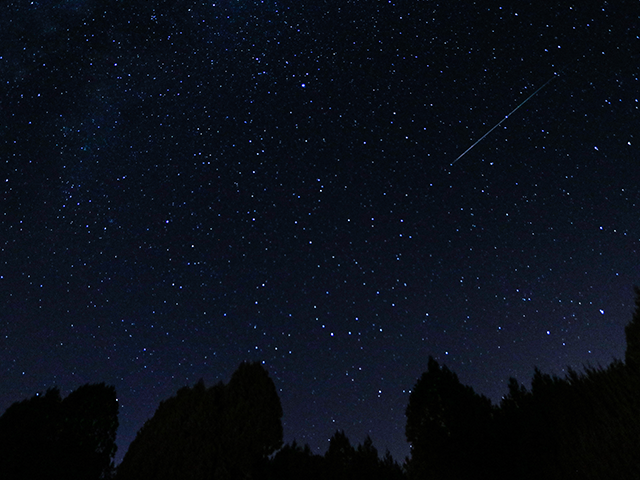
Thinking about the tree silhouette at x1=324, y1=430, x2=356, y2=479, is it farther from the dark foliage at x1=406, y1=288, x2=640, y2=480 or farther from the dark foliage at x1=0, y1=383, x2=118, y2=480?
the dark foliage at x1=0, y1=383, x2=118, y2=480

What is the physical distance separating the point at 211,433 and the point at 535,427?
611 inches

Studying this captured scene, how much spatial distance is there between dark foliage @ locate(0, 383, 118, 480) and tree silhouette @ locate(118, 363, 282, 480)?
57.4 inches

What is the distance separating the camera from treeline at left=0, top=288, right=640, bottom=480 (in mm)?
11734

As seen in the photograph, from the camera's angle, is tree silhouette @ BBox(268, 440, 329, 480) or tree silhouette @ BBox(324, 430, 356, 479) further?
tree silhouette @ BBox(324, 430, 356, 479)

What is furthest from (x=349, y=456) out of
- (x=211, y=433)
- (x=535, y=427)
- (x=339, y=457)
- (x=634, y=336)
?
(x=634, y=336)

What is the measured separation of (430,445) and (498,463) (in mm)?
3330

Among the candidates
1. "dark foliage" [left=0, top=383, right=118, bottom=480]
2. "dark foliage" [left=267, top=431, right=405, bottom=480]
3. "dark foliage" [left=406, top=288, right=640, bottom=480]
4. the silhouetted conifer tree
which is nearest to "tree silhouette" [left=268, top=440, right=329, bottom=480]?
"dark foliage" [left=267, top=431, right=405, bottom=480]

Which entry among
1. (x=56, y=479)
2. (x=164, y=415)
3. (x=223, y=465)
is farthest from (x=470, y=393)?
(x=56, y=479)

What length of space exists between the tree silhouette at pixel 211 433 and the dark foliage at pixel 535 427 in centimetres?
855

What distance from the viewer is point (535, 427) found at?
15.8 m

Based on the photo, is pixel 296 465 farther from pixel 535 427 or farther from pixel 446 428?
pixel 535 427

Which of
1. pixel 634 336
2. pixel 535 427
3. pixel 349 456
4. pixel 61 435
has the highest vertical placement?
pixel 61 435

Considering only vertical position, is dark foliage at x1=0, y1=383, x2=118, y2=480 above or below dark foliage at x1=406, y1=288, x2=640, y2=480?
above

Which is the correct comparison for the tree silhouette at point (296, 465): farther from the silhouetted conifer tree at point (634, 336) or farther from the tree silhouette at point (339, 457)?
the silhouetted conifer tree at point (634, 336)
